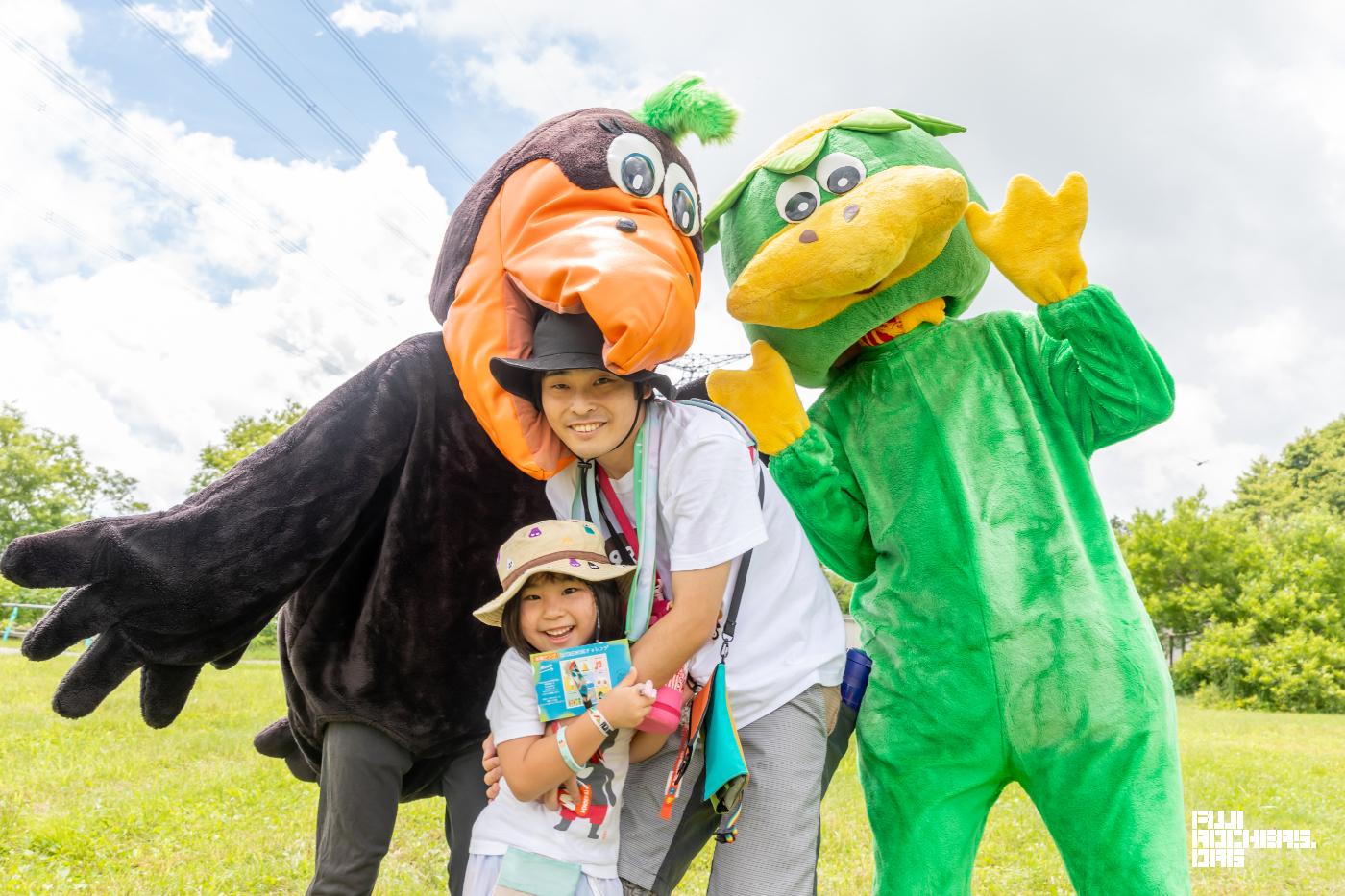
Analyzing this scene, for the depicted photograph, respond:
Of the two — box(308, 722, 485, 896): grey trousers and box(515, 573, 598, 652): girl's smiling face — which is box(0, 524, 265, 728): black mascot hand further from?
box(515, 573, 598, 652): girl's smiling face

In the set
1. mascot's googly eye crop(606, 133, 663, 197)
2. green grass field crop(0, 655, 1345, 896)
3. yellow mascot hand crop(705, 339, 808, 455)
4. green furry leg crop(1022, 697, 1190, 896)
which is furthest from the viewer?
green grass field crop(0, 655, 1345, 896)

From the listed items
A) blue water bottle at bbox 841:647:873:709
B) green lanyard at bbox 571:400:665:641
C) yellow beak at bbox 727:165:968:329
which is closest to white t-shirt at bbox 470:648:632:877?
green lanyard at bbox 571:400:665:641

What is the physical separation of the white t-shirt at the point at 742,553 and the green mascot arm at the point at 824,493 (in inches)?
11.7

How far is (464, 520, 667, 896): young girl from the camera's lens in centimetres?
187

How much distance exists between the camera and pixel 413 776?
2.65 m

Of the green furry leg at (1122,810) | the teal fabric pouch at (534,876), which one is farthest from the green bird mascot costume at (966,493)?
the teal fabric pouch at (534,876)

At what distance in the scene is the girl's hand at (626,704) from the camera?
1818mm

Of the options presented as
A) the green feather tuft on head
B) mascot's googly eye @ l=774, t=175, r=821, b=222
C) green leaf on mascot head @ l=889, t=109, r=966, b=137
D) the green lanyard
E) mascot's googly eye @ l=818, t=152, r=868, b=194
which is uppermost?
green leaf on mascot head @ l=889, t=109, r=966, b=137

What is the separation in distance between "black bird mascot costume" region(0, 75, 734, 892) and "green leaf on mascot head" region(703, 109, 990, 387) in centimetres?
22

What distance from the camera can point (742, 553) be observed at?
6.47 ft

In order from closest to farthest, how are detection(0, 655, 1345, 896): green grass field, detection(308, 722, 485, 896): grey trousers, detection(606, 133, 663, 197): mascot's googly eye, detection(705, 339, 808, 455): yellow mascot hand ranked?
detection(606, 133, 663, 197): mascot's googly eye
detection(308, 722, 485, 896): grey trousers
detection(705, 339, 808, 455): yellow mascot hand
detection(0, 655, 1345, 896): green grass field

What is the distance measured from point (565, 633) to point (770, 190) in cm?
134

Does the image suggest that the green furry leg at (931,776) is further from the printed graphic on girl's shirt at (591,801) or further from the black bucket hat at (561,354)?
the black bucket hat at (561,354)

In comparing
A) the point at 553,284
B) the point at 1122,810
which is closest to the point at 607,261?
the point at 553,284
